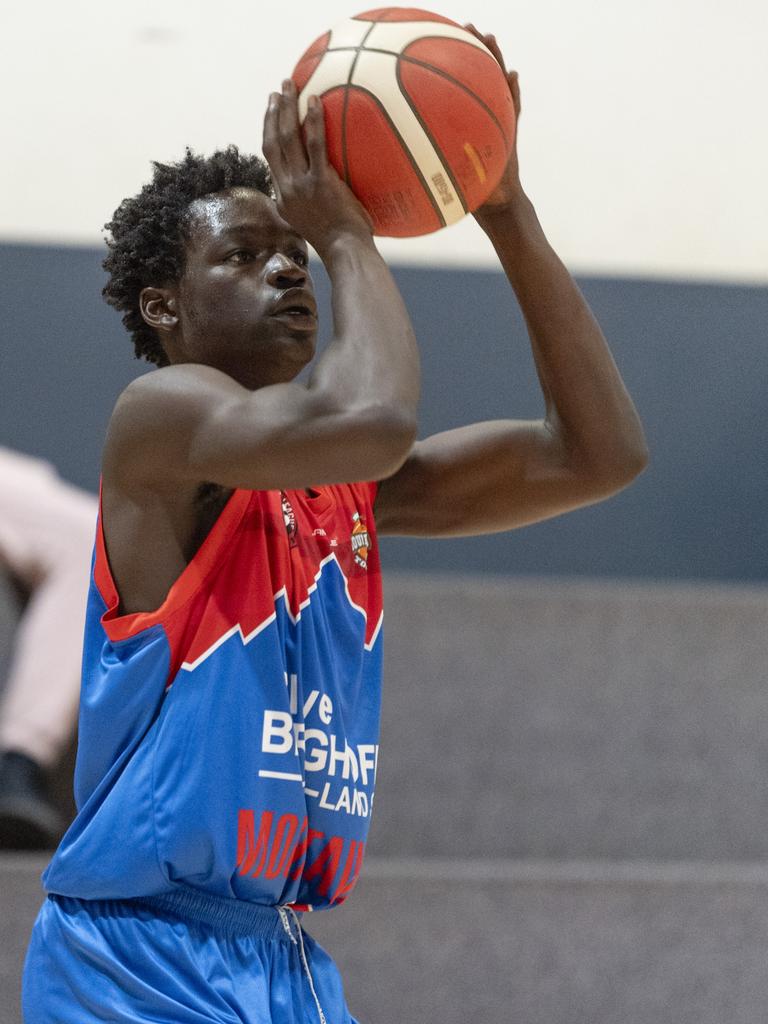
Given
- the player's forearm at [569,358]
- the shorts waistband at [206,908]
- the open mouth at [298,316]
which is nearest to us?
the shorts waistband at [206,908]

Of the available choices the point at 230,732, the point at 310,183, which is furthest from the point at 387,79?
the point at 230,732

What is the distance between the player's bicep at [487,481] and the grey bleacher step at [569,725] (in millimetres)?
1529

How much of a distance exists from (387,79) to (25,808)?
219 centimetres

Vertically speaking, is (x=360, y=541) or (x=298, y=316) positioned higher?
(x=298, y=316)

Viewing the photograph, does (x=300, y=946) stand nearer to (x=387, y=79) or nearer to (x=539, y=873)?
(x=387, y=79)

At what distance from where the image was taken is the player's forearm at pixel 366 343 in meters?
1.63

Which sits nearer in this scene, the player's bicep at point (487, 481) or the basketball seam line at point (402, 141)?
the basketball seam line at point (402, 141)

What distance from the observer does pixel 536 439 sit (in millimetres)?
2176

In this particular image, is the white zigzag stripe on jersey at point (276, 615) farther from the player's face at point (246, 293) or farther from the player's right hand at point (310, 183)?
the player's right hand at point (310, 183)

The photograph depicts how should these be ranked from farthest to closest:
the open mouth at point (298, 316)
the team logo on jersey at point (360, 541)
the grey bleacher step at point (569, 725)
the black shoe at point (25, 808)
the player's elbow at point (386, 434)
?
the grey bleacher step at point (569, 725), the black shoe at point (25, 808), the team logo on jersey at point (360, 541), the open mouth at point (298, 316), the player's elbow at point (386, 434)

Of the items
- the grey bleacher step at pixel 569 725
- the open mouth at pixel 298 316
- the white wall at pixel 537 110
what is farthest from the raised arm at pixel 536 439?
the white wall at pixel 537 110

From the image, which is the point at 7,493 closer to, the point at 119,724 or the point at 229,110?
the point at 229,110

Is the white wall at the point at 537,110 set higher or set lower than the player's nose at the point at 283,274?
higher

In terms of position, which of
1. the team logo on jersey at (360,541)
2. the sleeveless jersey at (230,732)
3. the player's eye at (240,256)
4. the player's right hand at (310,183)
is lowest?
the sleeveless jersey at (230,732)
